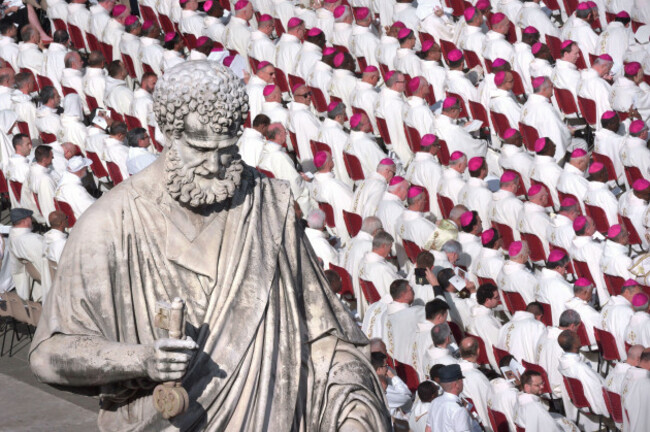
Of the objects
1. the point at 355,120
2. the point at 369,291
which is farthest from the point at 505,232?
the point at 355,120

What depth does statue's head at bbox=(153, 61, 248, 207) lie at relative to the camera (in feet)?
10.5

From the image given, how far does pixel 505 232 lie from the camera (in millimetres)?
12352

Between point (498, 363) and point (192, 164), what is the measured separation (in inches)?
310

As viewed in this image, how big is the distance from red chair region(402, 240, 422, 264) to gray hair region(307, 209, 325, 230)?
2.35 feet

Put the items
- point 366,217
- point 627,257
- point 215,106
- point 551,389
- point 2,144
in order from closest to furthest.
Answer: point 215,106, point 551,389, point 627,257, point 366,217, point 2,144

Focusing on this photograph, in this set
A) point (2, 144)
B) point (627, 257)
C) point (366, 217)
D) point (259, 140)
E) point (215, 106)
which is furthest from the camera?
point (2, 144)

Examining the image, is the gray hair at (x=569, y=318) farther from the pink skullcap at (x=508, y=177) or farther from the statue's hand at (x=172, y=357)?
the statue's hand at (x=172, y=357)

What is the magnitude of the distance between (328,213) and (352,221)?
25 cm

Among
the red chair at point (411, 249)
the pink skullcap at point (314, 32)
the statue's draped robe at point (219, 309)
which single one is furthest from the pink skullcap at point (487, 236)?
the statue's draped robe at point (219, 309)

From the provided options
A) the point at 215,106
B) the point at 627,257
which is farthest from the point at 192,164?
the point at 627,257

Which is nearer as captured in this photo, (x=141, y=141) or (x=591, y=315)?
(x=591, y=315)

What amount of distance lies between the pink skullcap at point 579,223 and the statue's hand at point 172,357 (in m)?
8.89

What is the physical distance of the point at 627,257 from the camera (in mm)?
11297

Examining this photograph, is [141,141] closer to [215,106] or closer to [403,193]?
[403,193]
